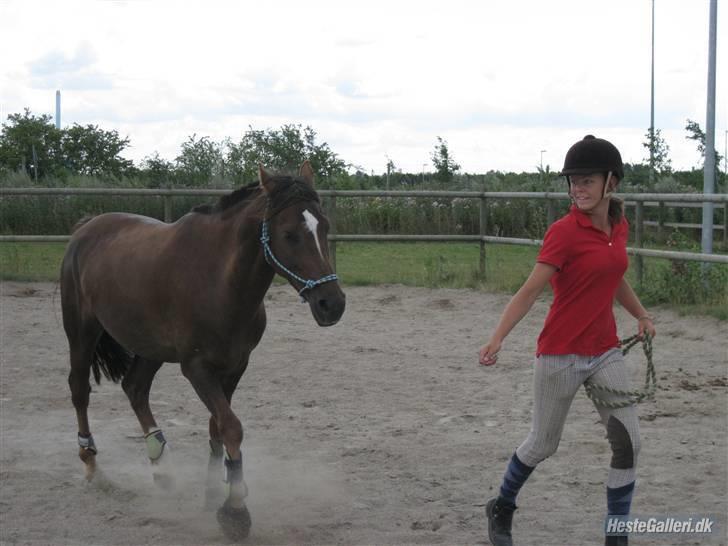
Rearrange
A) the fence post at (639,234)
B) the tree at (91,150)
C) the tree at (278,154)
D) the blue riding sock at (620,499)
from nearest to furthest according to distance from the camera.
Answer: the blue riding sock at (620,499)
the fence post at (639,234)
the tree at (278,154)
the tree at (91,150)

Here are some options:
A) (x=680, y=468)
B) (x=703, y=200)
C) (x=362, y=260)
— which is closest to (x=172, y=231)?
(x=680, y=468)

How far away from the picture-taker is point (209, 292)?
14.8ft

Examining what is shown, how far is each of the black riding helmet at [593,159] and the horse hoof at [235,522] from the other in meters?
2.06

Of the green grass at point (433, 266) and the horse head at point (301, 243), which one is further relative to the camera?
the green grass at point (433, 266)

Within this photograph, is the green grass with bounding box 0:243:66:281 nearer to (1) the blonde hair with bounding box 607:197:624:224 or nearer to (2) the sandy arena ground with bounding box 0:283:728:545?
(2) the sandy arena ground with bounding box 0:283:728:545

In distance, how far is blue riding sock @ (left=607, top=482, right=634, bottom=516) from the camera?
357 cm

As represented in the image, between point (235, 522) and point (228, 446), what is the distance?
34 centimetres

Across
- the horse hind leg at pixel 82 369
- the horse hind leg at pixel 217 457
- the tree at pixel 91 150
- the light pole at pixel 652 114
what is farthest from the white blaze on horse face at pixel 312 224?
the tree at pixel 91 150

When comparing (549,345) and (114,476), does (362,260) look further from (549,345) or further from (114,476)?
(549,345)

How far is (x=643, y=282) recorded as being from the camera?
10.6 m

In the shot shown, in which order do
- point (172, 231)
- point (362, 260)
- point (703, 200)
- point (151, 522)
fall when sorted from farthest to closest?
point (362, 260)
point (703, 200)
point (172, 231)
point (151, 522)

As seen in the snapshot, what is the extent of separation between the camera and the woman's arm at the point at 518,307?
3.47 m

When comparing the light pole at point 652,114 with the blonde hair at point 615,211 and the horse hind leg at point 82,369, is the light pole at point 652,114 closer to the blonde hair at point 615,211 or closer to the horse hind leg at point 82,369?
the horse hind leg at point 82,369

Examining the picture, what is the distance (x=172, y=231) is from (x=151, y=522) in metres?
1.48
